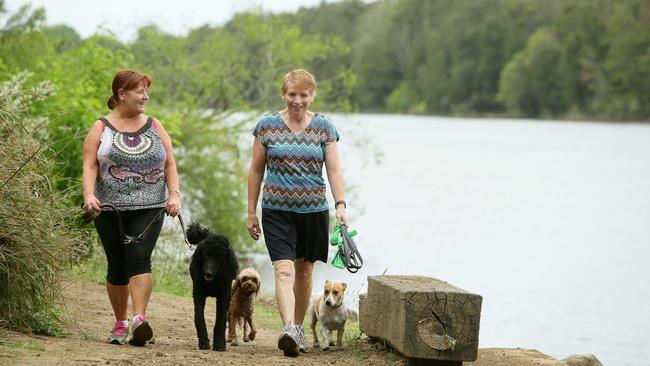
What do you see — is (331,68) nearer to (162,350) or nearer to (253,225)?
(253,225)

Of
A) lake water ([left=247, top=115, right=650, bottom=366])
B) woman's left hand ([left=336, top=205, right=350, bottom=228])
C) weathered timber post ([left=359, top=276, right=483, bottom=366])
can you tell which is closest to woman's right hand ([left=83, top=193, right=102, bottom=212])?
woman's left hand ([left=336, top=205, right=350, bottom=228])

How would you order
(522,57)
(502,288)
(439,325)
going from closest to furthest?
(439,325), (502,288), (522,57)

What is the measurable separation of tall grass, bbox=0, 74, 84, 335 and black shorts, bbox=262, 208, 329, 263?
1500 millimetres

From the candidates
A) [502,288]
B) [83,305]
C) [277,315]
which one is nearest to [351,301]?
[277,315]

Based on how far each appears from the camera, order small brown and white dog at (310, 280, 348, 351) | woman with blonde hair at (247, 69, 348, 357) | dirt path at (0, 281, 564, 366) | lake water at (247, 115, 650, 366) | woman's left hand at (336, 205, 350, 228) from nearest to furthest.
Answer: dirt path at (0, 281, 564, 366)
woman with blonde hair at (247, 69, 348, 357)
woman's left hand at (336, 205, 350, 228)
small brown and white dog at (310, 280, 348, 351)
lake water at (247, 115, 650, 366)

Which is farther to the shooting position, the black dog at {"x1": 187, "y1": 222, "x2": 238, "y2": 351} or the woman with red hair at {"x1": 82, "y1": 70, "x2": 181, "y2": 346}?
the black dog at {"x1": 187, "y1": 222, "x2": 238, "y2": 351}

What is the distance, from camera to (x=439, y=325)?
7547mm

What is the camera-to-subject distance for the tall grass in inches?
297

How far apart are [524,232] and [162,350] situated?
2807 centimetres

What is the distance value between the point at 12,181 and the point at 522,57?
9462 centimetres

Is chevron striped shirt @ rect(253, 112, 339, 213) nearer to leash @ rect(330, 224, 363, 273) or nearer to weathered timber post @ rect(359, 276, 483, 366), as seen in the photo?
leash @ rect(330, 224, 363, 273)

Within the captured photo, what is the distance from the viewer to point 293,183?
7762 millimetres

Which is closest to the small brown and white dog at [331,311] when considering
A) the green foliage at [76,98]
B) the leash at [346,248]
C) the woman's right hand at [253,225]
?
the leash at [346,248]

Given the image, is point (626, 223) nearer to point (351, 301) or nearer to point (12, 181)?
point (351, 301)
